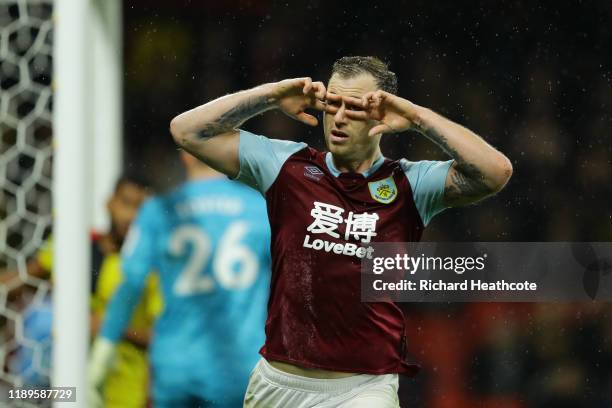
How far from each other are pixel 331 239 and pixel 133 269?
23.9 inches

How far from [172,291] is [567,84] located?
162 centimetres

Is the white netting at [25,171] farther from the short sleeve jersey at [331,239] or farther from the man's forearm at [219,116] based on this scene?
the short sleeve jersey at [331,239]

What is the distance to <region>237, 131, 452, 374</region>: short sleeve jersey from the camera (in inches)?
57.6

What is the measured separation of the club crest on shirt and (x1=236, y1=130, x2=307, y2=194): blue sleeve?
0.16 metres

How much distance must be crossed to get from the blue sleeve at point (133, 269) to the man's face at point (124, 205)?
0.23 metres

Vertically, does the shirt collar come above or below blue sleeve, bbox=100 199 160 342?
above

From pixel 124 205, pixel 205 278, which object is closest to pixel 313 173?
pixel 205 278

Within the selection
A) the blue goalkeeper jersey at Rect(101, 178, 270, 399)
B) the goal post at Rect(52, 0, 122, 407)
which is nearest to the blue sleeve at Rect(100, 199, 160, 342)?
the blue goalkeeper jersey at Rect(101, 178, 270, 399)

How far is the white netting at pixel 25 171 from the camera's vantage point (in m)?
1.74

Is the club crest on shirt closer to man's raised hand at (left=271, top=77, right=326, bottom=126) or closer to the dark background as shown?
man's raised hand at (left=271, top=77, right=326, bottom=126)

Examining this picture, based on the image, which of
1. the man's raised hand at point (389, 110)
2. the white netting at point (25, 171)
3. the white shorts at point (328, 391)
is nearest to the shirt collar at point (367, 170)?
the man's raised hand at point (389, 110)

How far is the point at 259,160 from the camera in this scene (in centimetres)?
151

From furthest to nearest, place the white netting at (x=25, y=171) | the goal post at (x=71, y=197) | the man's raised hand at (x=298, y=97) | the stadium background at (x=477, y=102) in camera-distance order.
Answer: the stadium background at (x=477, y=102) < the white netting at (x=25, y=171) < the goal post at (x=71, y=197) < the man's raised hand at (x=298, y=97)

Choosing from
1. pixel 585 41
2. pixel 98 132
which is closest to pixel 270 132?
pixel 98 132
